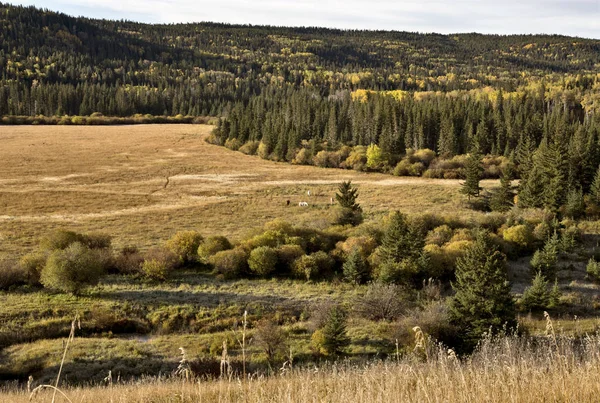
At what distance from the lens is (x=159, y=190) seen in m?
78.1

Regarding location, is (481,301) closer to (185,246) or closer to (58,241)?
(185,246)

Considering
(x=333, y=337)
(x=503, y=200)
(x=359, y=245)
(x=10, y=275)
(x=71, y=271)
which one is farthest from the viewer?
(x=503, y=200)

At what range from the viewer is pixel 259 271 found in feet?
131

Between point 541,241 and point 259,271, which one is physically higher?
point 541,241

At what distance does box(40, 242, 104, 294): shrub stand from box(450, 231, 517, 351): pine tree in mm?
25062

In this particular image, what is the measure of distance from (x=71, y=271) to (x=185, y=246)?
442 inches

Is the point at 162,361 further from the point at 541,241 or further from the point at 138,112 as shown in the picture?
the point at 138,112

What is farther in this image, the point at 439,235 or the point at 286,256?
the point at 439,235

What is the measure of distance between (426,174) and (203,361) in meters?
77.0

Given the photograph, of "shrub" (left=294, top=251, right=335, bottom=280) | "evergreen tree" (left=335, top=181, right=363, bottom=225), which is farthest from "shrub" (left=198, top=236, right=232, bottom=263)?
"evergreen tree" (left=335, top=181, right=363, bottom=225)

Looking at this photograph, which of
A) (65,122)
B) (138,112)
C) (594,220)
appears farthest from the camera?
(138,112)

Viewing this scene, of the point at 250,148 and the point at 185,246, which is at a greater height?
the point at 250,148

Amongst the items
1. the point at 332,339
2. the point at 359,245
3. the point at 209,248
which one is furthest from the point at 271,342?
the point at 359,245

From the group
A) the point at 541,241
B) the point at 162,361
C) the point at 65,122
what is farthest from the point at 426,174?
the point at 65,122
